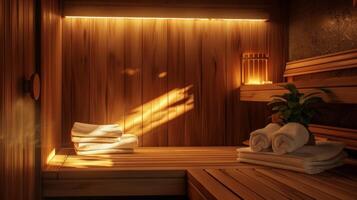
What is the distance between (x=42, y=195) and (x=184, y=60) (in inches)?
64.0

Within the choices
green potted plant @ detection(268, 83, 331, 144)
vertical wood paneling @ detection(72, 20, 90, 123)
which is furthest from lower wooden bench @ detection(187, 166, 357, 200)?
vertical wood paneling @ detection(72, 20, 90, 123)

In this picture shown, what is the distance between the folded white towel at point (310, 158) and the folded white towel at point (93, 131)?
112 centimetres

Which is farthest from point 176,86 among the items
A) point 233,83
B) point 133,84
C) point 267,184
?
point 267,184

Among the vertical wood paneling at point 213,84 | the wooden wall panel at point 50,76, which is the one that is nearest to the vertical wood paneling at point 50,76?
the wooden wall panel at point 50,76

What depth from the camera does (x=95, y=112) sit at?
11.6ft

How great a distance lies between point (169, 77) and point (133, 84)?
0.30 m

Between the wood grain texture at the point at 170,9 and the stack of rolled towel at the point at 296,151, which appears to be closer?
A: the stack of rolled towel at the point at 296,151

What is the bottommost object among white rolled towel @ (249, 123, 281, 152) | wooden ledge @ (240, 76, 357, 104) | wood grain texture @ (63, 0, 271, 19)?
white rolled towel @ (249, 123, 281, 152)

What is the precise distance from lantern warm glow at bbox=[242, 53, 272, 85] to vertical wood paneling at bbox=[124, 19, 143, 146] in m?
0.86

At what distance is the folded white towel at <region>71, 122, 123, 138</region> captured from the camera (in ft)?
10.5

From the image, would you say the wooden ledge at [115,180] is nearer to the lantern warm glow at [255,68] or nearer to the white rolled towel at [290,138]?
the white rolled towel at [290,138]

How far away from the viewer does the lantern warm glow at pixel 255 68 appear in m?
3.65

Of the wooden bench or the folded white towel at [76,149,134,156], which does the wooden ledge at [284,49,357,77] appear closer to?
the wooden bench

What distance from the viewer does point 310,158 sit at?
2.39 metres
